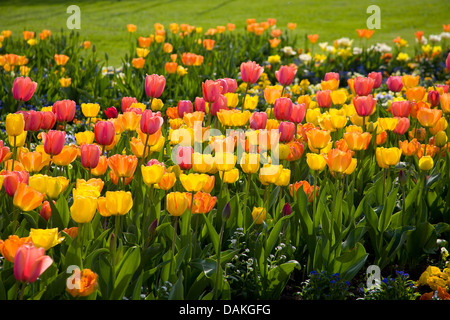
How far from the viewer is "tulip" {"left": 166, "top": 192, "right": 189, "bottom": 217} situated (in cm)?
219

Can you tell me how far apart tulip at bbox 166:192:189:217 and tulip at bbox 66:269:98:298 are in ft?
1.58

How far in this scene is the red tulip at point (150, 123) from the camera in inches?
104

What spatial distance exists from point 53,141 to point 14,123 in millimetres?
225

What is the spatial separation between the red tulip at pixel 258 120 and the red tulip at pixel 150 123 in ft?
2.29

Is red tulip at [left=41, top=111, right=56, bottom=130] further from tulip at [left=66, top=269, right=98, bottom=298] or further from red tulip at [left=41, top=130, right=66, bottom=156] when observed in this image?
tulip at [left=66, top=269, right=98, bottom=298]

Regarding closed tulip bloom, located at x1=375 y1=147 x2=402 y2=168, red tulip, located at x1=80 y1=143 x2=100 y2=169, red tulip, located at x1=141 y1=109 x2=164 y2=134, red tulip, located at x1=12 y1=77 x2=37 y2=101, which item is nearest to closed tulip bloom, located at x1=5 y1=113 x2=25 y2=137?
red tulip, located at x1=80 y1=143 x2=100 y2=169

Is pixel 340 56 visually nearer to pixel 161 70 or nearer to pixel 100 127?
pixel 161 70

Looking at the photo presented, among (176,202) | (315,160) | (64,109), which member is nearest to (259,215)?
(315,160)

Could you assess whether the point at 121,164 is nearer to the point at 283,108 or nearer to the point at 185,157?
the point at 185,157

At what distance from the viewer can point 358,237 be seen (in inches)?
101

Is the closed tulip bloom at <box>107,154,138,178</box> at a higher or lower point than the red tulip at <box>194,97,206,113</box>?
lower

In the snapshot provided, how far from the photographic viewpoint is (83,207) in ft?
6.52

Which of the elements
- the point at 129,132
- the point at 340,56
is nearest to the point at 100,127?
the point at 129,132
